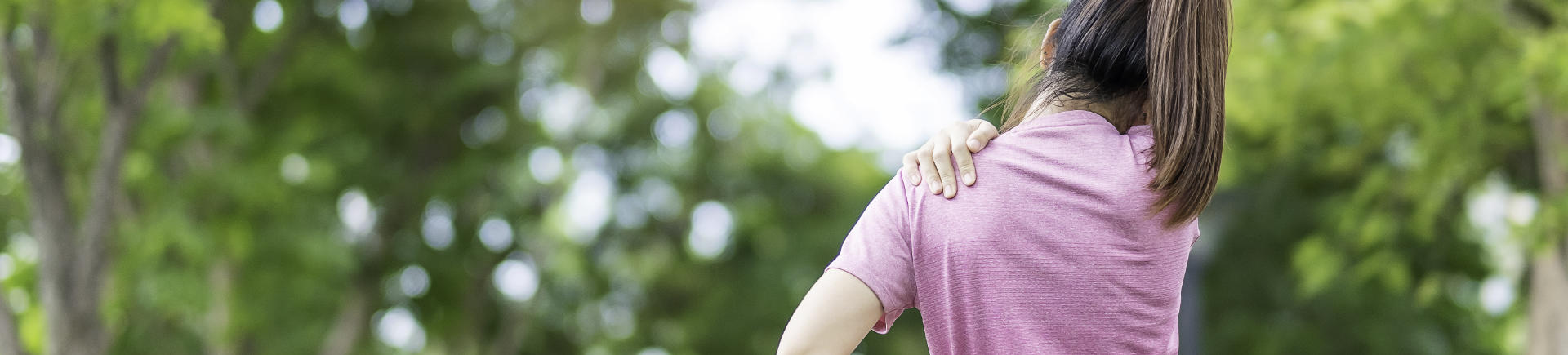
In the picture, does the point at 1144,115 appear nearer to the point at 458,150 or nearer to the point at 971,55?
the point at 971,55

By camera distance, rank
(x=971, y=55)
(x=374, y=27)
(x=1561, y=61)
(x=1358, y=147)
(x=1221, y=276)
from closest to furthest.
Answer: (x=1561, y=61), (x=1358, y=147), (x=971, y=55), (x=374, y=27), (x=1221, y=276)

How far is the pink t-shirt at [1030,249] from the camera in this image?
131 cm

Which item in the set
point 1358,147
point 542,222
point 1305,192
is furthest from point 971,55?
point 542,222

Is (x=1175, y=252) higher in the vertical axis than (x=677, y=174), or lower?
lower

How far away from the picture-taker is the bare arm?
1292 mm

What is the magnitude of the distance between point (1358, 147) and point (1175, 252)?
8652 mm

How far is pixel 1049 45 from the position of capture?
1598 mm

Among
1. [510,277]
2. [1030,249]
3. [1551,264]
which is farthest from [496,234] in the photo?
[1030,249]

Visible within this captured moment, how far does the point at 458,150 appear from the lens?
1370cm

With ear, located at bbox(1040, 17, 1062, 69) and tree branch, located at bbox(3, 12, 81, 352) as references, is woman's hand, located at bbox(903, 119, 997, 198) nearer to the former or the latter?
ear, located at bbox(1040, 17, 1062, 69)

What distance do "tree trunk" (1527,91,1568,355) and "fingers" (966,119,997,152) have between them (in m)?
6.64

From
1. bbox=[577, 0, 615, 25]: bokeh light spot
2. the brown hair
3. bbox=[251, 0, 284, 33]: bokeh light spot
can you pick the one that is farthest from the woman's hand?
bbox=[577, 0, 615, 25]: bokeh light spot

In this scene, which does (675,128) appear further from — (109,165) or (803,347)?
(803,347)

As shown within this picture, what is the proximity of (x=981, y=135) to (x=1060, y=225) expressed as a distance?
0.52ft
